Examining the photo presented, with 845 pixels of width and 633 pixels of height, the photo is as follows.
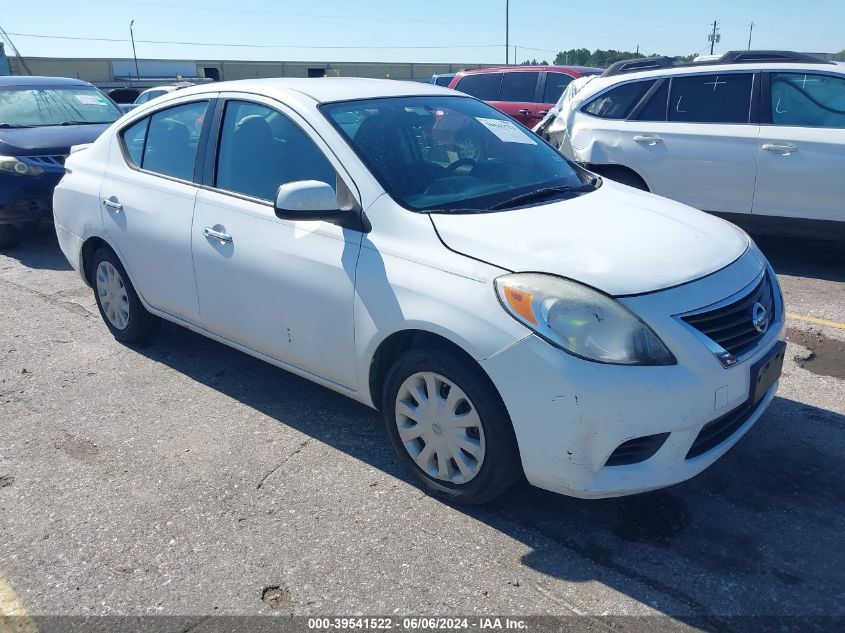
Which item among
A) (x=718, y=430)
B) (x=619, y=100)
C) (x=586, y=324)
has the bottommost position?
(x=718, y=430)

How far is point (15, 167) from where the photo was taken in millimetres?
7652

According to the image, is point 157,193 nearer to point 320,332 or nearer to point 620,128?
point 320,332

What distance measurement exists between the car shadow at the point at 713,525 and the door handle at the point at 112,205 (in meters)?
1.73

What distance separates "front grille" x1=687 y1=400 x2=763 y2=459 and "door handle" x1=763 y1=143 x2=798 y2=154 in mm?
3908

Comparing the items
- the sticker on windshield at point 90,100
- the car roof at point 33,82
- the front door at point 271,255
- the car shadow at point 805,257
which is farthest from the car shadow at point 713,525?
the car roof at point 33,82

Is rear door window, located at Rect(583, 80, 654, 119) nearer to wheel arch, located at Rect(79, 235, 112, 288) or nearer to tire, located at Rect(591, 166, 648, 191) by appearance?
tire, located at Rect(591, 166, 648, 191)

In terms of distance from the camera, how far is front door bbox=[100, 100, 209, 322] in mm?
4156

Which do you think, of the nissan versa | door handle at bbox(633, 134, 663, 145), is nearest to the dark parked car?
the nissan versa

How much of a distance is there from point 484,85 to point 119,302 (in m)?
8.94

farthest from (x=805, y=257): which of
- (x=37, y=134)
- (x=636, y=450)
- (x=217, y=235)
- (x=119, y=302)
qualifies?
(x=37, y=134)

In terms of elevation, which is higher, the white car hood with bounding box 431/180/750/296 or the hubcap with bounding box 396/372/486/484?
the white car hood with bounding box 431/180/750/296

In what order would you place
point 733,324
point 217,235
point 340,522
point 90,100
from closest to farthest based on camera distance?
point 733,324
point 340,522
point 217,235
point 90,100

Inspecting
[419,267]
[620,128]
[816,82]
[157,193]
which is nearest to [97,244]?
[157,193]

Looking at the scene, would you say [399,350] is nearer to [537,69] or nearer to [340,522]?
[340,522]
